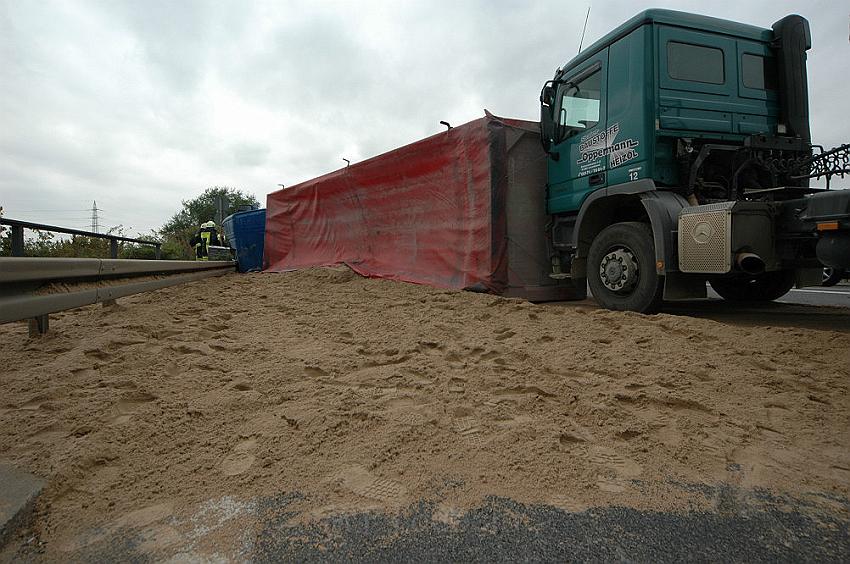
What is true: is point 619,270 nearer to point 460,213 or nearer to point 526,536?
point 460,213

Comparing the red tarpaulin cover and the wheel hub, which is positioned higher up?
the red tarpaulin cover

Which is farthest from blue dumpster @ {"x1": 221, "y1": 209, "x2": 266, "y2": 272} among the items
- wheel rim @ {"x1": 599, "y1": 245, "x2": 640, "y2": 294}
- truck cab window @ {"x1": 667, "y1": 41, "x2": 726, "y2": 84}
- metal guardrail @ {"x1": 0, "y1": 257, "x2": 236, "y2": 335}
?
truck cab window @ {"x1": 667, "y1": 41, "x2": 726, "y2": 84}

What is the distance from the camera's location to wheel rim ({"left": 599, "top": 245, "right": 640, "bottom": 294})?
511 cm

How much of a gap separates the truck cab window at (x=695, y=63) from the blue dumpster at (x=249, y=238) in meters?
9.60

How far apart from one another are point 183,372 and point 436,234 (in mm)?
4570

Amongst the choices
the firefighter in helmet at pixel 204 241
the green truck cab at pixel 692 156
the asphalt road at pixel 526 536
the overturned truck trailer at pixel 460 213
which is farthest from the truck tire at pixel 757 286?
the firefighter in helmet at pixel 204 241

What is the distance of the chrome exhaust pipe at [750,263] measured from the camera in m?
4.21

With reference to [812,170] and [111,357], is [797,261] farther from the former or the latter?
[111,357]

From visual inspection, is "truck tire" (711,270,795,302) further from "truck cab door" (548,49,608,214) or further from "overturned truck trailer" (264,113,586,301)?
"truck cab door" (548,49,608,214)

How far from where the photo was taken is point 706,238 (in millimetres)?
4367

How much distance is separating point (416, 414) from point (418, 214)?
5324 millimetres

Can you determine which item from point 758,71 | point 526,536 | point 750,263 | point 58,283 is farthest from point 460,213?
point 526,536

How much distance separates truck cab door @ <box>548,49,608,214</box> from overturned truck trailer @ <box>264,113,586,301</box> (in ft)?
1.54

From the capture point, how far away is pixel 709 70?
5055mm
